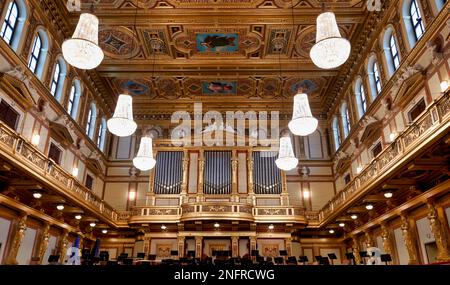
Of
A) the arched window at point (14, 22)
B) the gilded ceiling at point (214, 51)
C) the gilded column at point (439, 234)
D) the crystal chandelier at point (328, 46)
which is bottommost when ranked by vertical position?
the gilded column at point (439, 234)

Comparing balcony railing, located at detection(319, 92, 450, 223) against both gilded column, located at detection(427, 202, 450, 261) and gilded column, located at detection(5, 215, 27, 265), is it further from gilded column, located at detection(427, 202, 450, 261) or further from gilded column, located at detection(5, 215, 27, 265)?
gilded column, located at detection(5, 215, 27, 265)

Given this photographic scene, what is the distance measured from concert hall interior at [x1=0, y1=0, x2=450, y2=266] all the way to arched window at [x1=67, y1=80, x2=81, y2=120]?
9cm

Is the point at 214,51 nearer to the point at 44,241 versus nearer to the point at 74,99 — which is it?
the point at 74,99

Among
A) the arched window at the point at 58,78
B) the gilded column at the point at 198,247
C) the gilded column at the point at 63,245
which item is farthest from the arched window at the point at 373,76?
the gilded column at the point at 63,245

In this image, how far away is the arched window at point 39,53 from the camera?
11.5 metres

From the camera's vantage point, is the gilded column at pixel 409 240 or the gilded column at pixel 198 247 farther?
the gilded column at pixel 198 247

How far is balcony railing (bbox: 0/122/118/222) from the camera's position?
7.96 meters

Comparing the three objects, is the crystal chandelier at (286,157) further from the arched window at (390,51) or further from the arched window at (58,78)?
the arched window at (58,78)

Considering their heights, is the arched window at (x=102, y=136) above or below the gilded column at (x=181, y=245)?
above

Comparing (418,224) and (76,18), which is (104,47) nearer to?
(76,18)

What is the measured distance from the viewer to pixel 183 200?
16125mm

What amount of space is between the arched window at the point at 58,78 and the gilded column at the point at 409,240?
1367 cm

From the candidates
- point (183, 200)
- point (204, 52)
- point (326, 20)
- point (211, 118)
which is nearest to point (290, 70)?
point (204, 52)

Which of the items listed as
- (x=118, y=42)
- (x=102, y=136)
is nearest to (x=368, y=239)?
(x=118, y=42)
